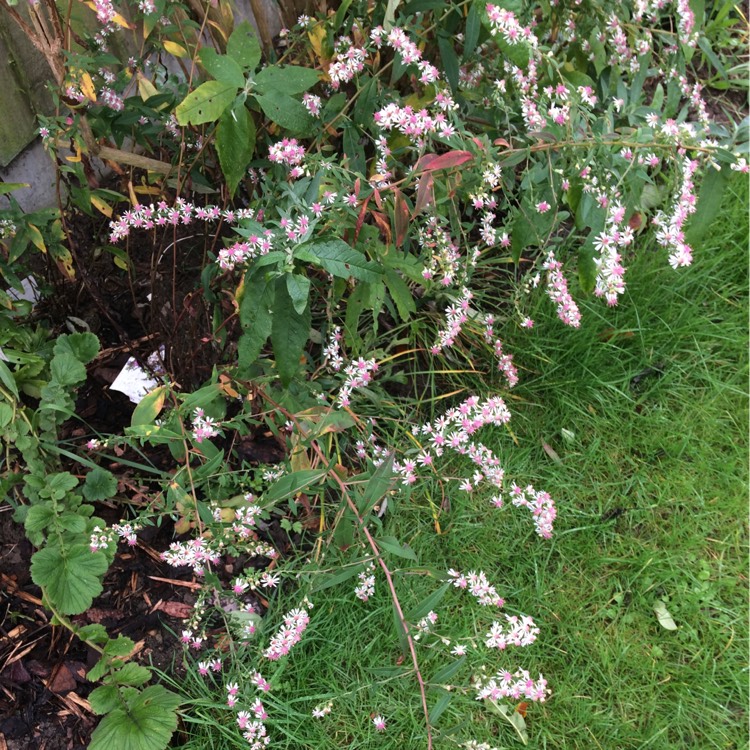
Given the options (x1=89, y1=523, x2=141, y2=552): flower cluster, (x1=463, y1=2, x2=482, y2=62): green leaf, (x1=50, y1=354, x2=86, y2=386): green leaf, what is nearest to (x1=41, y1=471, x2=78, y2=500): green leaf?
(x1=89, y1=523, x2=141, y2=552): flower cluster

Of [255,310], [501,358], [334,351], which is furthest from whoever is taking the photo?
[501,358]

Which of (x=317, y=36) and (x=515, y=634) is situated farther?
(x=317, y=36)

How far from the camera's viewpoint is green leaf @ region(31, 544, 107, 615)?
4.86ft

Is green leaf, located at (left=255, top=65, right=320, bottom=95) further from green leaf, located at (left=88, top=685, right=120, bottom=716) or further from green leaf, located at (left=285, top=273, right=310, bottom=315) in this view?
green leaf, located at (left=88, top=685, right=120, bottom=716)

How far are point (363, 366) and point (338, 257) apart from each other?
495 mm

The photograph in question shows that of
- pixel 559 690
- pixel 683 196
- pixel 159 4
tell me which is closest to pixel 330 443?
pixel 559 690

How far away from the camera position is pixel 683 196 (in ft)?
5.11

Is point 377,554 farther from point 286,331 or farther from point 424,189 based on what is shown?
point 424,189

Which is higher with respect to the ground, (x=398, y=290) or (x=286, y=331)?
(x=286, y=331)

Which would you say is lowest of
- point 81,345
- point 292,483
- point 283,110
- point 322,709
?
point 322,709

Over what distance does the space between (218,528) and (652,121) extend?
1344mm

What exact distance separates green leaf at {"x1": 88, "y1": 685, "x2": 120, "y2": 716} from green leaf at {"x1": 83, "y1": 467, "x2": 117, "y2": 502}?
0.43 m

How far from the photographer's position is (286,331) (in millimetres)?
1486

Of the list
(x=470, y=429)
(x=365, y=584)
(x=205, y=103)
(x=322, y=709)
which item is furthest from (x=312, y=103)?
(x=322, y=709)
